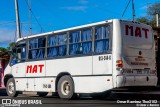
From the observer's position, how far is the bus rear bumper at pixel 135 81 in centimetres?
1292

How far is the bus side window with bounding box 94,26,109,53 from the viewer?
13508 millimetres

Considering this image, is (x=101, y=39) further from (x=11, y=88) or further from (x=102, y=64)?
(x=11, y=88)

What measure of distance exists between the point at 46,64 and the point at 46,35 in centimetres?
135

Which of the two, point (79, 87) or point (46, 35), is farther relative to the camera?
point (46, 35)

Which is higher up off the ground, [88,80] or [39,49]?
[39,49]

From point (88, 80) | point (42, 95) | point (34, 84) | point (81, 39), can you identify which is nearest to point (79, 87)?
point (88, 80)

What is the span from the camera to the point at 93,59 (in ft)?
45.6

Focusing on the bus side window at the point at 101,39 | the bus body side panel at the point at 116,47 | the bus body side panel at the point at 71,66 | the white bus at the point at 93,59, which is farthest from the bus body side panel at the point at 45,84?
the bus body side panel at the point at 116,47

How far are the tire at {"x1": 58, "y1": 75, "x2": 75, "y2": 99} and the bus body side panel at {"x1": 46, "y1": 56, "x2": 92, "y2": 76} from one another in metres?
0.30

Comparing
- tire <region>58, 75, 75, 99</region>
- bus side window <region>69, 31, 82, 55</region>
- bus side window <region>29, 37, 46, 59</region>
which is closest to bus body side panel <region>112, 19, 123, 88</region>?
bus side window <region>69, 31, 82, 55</region>

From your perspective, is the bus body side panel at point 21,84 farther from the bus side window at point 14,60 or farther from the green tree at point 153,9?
the green tree at point 153,9

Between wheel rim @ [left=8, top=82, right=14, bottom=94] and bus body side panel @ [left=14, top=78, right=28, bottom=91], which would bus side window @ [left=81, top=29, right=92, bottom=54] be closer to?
bus body side panel @ [left=14, top=78, right=28, bottom=91]

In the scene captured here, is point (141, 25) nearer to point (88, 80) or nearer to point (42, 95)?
point (88, 80)

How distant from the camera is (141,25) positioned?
46.9ft
